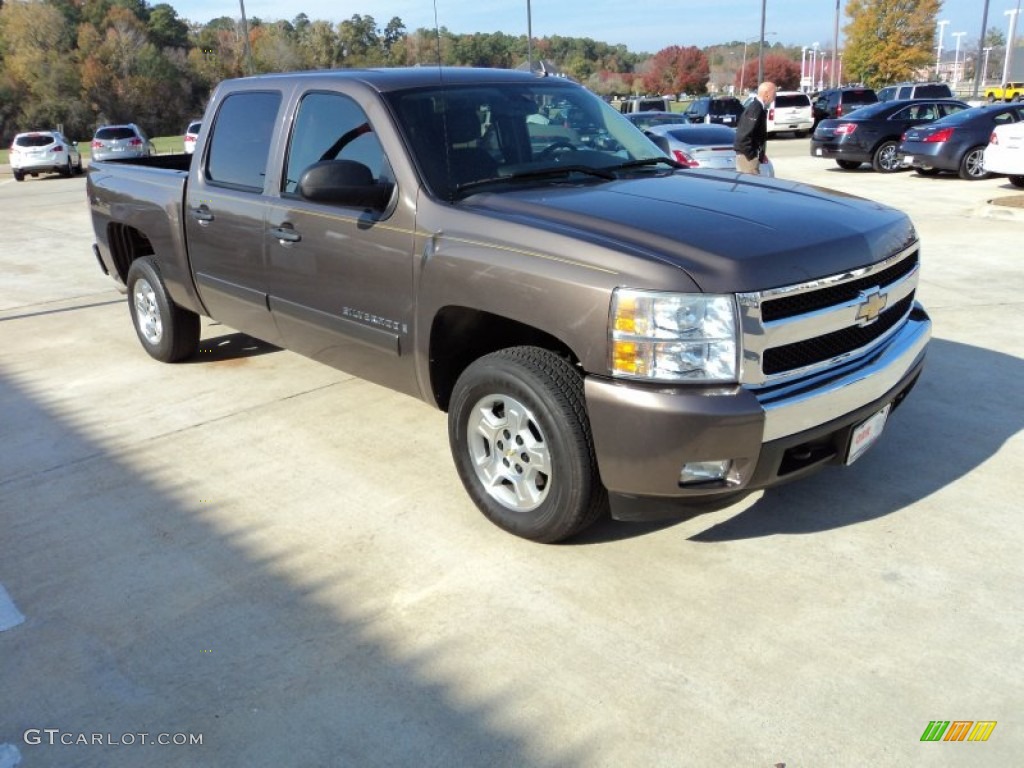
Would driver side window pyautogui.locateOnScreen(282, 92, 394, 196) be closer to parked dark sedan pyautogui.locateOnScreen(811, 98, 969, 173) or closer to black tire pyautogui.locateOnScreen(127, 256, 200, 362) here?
black tire pyautogui.locateOnScreen(127, 256, 200, 362)

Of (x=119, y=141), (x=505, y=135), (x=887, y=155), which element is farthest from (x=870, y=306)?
(x=119, y=141)

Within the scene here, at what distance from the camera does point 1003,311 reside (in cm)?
688

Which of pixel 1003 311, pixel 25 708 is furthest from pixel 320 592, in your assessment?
pixel 1003 311

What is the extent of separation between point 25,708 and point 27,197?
21938 millimetres

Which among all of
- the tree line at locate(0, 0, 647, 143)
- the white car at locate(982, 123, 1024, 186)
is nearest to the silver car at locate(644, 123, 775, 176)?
the white car at locate(982, 123, 1024, 186)

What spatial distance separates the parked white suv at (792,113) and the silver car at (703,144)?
19.3 m

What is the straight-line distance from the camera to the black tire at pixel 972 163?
1615cm

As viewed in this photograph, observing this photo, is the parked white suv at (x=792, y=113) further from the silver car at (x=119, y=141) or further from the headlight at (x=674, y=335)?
the headlight at (x=674, y=335)

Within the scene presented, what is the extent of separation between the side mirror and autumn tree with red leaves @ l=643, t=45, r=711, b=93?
87.9 metres

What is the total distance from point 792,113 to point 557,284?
31.6 metres

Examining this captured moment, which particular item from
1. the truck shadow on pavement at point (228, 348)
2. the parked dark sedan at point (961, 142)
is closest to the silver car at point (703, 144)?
the parked dark sedan at point (961, 142)

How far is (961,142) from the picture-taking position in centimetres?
1608

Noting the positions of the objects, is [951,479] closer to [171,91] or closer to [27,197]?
[27,197]

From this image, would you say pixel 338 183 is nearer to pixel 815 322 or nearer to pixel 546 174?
pixel 546 174
